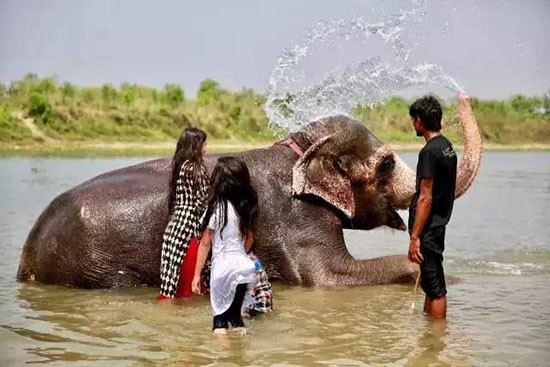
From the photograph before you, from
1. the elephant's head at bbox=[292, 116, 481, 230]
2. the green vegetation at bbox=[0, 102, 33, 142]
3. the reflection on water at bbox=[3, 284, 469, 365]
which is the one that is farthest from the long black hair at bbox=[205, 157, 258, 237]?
the green vegetation at bbox=[0, 102, 33, 142]

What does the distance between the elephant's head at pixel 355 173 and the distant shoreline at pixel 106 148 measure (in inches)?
836

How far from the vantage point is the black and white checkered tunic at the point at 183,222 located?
7129mm

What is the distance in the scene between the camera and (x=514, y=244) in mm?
10898

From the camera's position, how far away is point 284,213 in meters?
7.88

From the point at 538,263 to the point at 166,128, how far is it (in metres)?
26.8

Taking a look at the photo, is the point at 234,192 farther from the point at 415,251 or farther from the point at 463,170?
the point at 463,170

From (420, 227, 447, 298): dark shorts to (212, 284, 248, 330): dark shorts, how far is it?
47.7 inches

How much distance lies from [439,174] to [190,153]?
5.97 ft

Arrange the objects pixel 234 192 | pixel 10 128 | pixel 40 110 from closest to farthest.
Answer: pixel 234 192, pixel 10 128, pixel 40 110

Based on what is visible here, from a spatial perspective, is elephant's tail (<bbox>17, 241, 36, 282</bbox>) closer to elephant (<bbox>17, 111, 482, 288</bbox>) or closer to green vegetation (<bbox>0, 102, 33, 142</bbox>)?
elephant (<bbox>17, 111, 482, 288</bbox>)

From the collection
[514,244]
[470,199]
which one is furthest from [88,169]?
[514,244]

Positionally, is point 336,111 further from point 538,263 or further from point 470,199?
point 470,199

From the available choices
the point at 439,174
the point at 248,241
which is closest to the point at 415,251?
the point at 439,174

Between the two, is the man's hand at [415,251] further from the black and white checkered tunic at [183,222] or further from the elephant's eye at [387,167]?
the elephant's eye at [387,167]
